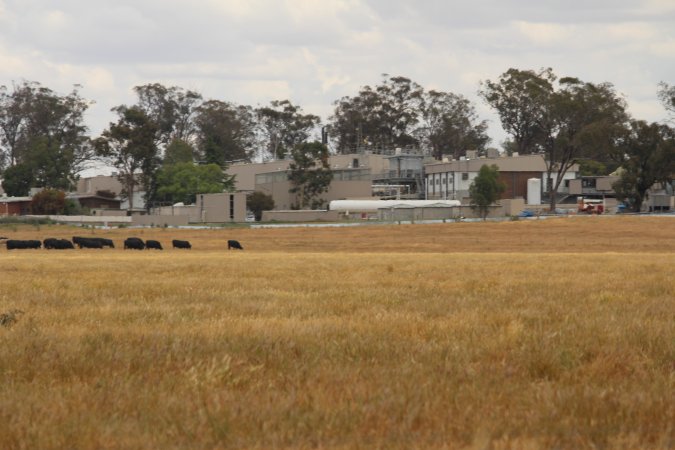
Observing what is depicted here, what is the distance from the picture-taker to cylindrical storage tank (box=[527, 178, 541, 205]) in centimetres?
13488

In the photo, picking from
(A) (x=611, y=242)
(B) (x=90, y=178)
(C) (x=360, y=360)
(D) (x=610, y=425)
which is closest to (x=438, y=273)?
(C) (x=360, y=360)

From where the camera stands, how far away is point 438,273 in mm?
23453

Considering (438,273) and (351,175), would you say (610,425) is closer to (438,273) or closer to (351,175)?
(438,273)

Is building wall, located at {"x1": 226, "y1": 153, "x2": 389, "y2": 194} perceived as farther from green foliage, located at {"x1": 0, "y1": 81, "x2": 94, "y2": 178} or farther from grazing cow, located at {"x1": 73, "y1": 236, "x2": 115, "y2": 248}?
grazing cow, located at {"x1": 73, "y1": 236, "x2": 115, "y2": 248}

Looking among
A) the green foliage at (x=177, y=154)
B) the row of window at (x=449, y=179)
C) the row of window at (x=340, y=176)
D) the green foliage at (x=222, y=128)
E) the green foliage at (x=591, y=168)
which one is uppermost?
the green foliage at (x=222, y=128)

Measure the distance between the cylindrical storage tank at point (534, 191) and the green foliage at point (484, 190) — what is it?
1657 cm

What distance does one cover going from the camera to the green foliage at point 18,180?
146750 mm

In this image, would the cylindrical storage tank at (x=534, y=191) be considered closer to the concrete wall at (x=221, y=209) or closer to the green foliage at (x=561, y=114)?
the green foliage at (x=561, y=114)

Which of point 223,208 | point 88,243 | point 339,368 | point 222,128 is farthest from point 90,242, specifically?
point 222,128

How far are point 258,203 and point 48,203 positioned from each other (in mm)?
25781

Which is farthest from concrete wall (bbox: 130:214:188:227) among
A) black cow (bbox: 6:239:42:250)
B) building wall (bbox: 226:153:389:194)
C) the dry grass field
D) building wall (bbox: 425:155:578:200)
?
the dry grass field

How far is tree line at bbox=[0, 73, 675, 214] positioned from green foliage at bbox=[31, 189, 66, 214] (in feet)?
35.6

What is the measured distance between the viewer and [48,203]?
127062 mm

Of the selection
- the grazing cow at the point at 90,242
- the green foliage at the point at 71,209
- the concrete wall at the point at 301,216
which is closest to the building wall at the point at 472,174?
the concrete wall at the point at 301,216
